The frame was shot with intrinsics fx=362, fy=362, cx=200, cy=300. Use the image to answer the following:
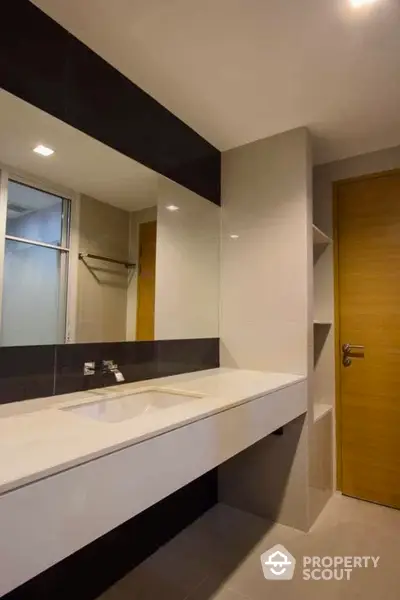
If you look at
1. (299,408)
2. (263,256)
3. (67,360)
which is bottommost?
(299,408)

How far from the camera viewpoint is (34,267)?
1.50 metres

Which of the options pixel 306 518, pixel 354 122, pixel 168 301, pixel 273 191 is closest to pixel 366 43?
pixel 354 122

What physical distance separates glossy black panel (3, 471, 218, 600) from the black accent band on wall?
5.94ft

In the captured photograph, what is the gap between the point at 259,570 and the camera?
173 centimetres

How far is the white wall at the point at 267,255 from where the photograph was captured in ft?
7.12

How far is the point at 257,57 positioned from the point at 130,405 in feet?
5.36

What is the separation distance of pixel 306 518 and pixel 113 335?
1.51 m

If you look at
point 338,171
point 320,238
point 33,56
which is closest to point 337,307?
point 320,238

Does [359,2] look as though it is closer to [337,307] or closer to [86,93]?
[86,93]

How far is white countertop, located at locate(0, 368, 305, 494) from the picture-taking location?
772mm

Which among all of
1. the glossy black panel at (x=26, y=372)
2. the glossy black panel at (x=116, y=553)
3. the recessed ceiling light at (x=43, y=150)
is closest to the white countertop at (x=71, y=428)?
the glossy black panel at (x=26, y=372)

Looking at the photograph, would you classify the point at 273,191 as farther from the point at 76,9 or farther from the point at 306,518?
the point at 306,518

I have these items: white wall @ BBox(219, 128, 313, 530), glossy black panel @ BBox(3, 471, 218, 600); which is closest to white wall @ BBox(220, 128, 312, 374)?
white wall @ BBox(219, 128, 313, 530)

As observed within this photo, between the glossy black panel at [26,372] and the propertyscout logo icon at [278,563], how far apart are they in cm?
133
